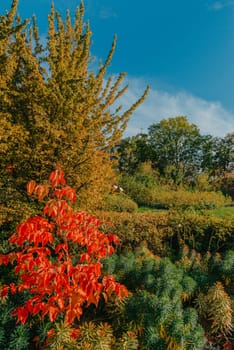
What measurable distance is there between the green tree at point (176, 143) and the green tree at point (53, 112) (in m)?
27.3

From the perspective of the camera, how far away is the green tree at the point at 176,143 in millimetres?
32469

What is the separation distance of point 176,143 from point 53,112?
103 ft

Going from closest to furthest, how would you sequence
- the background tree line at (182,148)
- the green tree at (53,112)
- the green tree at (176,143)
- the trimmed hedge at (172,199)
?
the green tree at (53,112)
the trimmed hedge at (172,199)
the background tree line at (182,148)
the green tree at (176,143)

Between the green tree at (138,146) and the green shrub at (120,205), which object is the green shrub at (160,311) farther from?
the green tree at (138,146)

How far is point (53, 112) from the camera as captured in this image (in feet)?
13.7

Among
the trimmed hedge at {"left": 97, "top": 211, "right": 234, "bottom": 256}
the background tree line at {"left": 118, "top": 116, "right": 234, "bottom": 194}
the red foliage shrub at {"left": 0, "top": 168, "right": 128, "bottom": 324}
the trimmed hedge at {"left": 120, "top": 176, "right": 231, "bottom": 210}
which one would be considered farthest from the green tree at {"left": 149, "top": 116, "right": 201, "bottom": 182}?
the red foliage shrub at {"left": 0, "top": 168, "right": 128, "bottom": 324}

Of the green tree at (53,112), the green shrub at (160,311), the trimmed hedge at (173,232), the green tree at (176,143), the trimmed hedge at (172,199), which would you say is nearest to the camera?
the green shrub at (160,311)

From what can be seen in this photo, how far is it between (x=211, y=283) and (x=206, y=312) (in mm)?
444

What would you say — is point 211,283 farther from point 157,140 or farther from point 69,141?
point 157,140

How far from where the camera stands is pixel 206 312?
3361 mm

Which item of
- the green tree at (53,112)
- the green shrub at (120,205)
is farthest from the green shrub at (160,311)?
the green shrub at (120,205)

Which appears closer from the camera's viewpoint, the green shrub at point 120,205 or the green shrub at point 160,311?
the green shrub at point 160,311

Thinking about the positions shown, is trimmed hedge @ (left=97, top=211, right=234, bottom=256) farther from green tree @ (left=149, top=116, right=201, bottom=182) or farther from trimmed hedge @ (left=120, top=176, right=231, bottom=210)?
green tree @ (left=149, top=116, right=201, bottom=182)

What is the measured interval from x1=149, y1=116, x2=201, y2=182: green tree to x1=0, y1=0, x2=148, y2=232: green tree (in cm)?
2730
